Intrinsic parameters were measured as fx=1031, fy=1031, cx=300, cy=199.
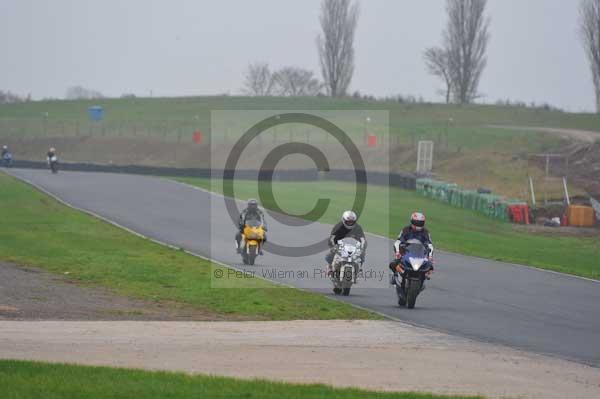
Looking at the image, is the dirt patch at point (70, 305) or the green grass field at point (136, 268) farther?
the green grass field at point (136, 268)

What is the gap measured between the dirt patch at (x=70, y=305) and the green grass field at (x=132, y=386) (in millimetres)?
5021

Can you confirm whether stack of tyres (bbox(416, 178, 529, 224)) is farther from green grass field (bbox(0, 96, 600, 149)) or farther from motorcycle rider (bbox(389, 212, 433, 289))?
motorcycle rider (bbox(389, 212, 433, 289))

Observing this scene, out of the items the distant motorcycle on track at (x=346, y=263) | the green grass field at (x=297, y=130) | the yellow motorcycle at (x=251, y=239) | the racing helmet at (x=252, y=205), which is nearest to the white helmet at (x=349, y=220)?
the distant motorcycle on track at (x=346, y=263)

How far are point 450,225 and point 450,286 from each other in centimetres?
1878

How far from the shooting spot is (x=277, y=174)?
2539 inches

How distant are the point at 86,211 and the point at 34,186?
11336 millimetres

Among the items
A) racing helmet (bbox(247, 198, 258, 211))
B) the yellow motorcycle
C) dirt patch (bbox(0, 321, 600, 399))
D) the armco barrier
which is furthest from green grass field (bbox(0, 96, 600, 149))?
dirt patch (bbox(0, 321, 600, 399))

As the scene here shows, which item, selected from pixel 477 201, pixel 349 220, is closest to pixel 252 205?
pixel 349 220

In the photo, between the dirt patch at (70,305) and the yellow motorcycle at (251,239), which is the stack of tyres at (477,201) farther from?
the dirt patch at (70,305)

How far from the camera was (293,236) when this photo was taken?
33.5m

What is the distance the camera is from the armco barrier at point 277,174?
60.7 meters

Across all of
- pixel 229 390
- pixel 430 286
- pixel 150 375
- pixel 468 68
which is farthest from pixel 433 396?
pixel 468 68

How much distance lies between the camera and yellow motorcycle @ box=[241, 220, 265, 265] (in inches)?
989

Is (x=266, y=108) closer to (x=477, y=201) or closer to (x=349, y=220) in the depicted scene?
(x=477, y=201)
